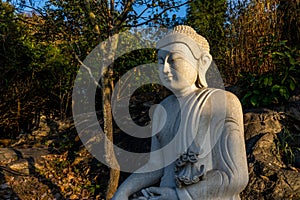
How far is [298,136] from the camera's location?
17.3 ft

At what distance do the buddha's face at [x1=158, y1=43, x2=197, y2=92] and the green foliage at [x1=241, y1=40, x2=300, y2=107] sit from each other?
11.8 ft

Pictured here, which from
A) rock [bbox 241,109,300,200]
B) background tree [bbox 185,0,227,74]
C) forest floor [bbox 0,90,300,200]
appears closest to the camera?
rock [bbox 241,109,300,200]

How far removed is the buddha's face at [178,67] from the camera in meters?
2.25

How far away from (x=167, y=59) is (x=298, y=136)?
3628mm

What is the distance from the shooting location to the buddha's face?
88.6 inches

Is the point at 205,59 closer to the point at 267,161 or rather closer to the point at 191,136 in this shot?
the point at 191,136

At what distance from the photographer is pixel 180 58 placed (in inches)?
88.6

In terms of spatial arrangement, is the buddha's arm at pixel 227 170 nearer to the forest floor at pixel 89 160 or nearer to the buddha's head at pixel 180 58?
the buddha's head at pixel 180 58

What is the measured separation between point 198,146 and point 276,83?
13.5ft

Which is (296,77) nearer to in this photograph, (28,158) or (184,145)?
(184,145)

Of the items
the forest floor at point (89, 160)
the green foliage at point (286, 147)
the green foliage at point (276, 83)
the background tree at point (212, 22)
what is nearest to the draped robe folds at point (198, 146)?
Result: the forest floor at point (89, 160)

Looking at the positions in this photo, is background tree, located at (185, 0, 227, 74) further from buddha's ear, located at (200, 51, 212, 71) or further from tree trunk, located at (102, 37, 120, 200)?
buddha's ear, located at (200, 51, 212, 71)

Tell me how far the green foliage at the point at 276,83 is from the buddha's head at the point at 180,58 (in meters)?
3.57

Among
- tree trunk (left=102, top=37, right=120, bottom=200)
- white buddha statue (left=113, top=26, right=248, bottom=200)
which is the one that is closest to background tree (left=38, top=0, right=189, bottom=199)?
tree trunk (left=102, top=37, right=120, bottom=200)
